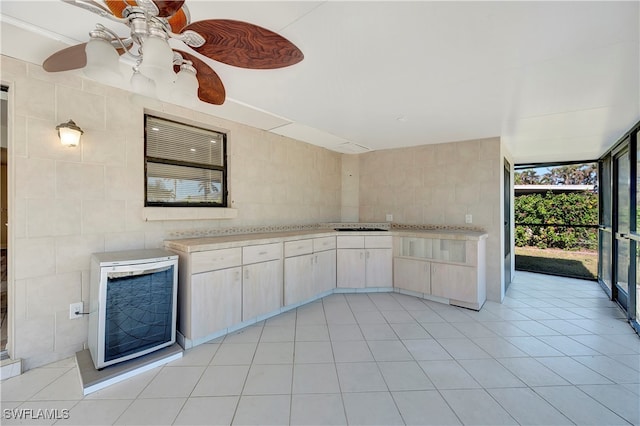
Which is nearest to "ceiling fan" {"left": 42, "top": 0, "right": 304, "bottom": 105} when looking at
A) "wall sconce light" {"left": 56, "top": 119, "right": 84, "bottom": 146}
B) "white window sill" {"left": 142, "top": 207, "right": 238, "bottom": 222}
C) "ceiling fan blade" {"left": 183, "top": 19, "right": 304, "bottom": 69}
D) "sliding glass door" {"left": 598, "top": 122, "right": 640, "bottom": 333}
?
"ceiling fan blade" {"left": 183, "top": 19, "right": 304, "bottom": 69}

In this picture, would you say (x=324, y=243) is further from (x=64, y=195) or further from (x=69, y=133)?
Answer: (x=69, y=133)

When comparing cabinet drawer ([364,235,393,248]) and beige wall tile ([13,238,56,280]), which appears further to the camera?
cabinet drawer ([364,235,393,248])

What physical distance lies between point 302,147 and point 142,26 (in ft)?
10.7

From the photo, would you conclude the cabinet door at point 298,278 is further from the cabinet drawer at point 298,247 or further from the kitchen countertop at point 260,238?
the kitchen countertop at point 260,238

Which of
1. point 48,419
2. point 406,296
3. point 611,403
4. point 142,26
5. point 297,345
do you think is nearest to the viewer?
point 142,26

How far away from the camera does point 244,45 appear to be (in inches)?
56.2

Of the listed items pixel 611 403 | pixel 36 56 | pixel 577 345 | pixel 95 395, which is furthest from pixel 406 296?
pixel 36 56

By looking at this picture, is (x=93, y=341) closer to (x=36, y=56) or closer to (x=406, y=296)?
(x=36, y=56)

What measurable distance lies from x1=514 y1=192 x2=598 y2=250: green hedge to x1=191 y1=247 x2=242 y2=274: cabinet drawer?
6.21 meters

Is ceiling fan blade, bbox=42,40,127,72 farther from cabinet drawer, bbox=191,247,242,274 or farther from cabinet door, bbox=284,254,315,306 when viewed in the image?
cabinet door, bbox=284,254,315,306

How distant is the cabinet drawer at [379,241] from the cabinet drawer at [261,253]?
60.5 inches

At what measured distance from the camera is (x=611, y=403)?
1.79 meters

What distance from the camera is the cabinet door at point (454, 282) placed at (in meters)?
3.49

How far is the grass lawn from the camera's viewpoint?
5078 mm
